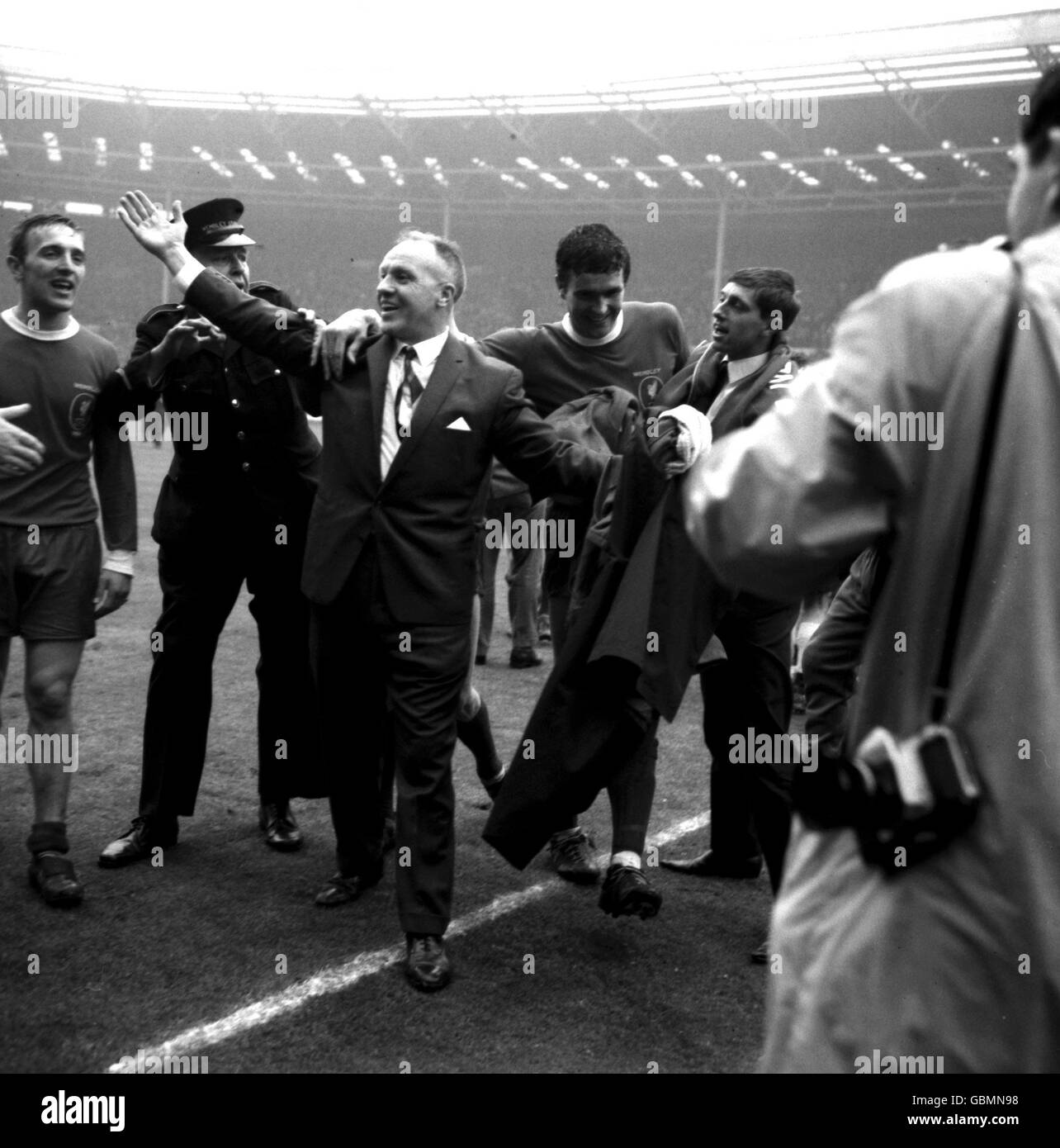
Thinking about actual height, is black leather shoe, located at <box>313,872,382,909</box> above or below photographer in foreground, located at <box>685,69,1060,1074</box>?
below

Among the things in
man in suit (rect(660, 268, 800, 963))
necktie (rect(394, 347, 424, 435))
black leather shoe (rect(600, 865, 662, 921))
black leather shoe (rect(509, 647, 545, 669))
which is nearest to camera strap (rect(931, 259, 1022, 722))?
man in suit (rect(660, 268, 800, 963))

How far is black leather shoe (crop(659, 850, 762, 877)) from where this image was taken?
4488mm

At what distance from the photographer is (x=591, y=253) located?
4336 mm

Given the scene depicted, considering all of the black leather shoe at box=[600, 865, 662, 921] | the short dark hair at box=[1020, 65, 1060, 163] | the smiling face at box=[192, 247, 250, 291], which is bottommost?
the black leather shoe at box=[600, 865, 662, 921]

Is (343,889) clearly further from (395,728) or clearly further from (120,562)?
(120,562)

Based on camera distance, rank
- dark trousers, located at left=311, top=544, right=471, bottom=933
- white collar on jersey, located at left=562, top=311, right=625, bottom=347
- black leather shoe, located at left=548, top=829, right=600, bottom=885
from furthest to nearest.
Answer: white collar on jersey, located at left=562, top=311, right=625, bottom=347 < black leather shoe, located at left=548, top=829, right=600, bottom=885 < dark trousers, located at left=311, top=544, right=471, bottom=933

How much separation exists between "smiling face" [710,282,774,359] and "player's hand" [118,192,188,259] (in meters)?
1.54

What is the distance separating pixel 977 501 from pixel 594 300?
305 cm

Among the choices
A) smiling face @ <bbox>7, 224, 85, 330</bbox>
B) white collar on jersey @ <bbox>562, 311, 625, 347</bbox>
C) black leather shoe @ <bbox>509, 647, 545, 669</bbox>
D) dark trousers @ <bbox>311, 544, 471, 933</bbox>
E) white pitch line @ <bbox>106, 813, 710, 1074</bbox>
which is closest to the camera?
white pitch line @ <bbox>106, 813, 710, 1074</bbox>

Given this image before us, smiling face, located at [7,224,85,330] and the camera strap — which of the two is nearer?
the camera strap

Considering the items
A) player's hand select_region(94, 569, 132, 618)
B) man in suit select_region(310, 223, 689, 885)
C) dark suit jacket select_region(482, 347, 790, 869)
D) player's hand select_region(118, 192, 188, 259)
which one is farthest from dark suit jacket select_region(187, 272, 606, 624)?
player's hand select_region(94, 569, 132, 618)

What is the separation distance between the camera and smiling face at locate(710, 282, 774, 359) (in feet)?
12.6

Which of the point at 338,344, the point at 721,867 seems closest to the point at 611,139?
the point at 721,867

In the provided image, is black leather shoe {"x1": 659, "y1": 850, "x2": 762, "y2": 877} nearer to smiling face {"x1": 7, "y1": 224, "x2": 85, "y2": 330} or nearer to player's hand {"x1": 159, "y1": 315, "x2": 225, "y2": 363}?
player's hand {"x1": 159, "y1": 315, "x2": 225, "y2": 363}
